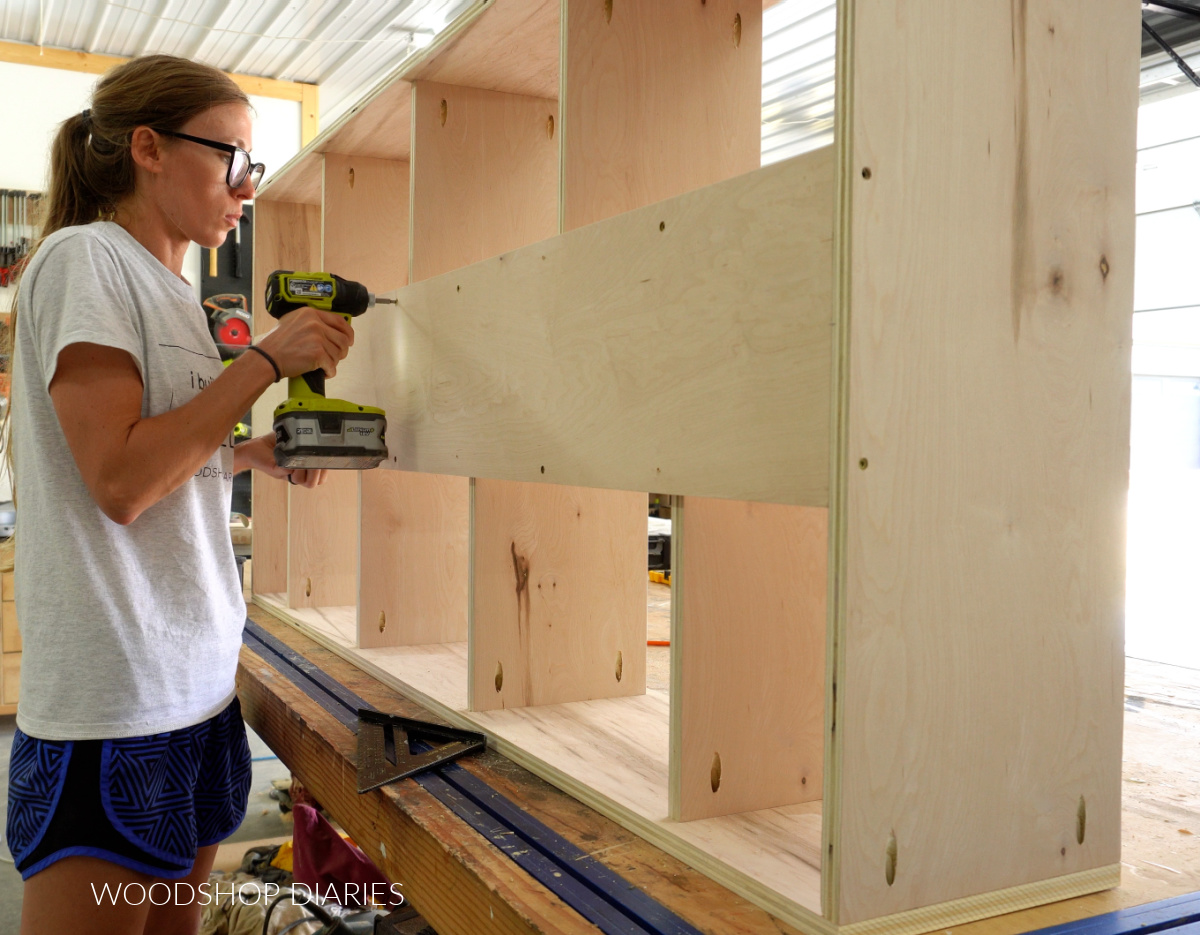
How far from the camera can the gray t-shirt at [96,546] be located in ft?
3.55

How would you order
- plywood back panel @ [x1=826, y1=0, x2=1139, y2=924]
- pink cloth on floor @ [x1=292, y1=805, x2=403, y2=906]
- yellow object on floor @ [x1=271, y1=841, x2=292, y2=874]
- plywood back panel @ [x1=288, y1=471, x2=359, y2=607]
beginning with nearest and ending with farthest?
plywood back panel @ [x1=826, y1=0, x2=1139, y2=924] < pink cloth on floor @ [x1=292, y1=805, x2=403, y2=906] < plywood back panel @ [x1=288, y1=471, x2=359, y2=607] < yellow object on floor @ [x1=271, y1=841, x2=292, y2=874]

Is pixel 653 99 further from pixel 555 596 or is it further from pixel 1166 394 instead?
pixel 1166 394

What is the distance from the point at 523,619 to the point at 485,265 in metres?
0.57

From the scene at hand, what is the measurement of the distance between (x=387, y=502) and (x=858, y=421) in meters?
1.41

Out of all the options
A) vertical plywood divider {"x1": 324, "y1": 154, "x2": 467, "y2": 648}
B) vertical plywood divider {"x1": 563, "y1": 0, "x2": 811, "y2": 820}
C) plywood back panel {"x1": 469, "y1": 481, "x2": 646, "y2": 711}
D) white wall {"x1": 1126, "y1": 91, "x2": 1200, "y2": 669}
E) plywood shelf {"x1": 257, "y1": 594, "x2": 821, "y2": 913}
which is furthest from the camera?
white wall {"x1": 1126, "y1": 91, "x2": 1200, "y2": 669}

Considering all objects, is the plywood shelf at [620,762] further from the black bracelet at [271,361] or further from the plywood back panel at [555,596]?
the black bracelet at [271,361]

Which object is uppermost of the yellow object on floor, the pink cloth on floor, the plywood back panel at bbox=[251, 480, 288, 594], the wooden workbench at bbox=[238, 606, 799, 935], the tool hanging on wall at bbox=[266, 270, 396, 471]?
the tool hanging on wall at bbox=[266, 270, 396, 471]

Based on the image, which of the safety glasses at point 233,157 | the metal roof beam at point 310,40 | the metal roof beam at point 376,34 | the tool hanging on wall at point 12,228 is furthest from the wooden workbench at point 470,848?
the tool hanging on wall at point 12,228

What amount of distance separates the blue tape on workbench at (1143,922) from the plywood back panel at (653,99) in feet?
3.29

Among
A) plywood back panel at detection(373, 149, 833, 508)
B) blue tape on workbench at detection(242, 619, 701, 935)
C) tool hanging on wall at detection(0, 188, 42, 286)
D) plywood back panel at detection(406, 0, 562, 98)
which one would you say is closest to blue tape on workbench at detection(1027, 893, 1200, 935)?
blue tape on workbench at detection(242, 619, 701, 935)

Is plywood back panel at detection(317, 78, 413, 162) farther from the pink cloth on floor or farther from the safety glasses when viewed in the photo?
the pink cloth on floor

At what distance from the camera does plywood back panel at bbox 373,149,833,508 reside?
90 centimetres

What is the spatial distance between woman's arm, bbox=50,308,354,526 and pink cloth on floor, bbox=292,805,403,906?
4.72ft

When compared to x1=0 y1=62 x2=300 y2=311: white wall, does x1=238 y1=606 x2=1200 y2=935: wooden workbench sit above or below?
below
